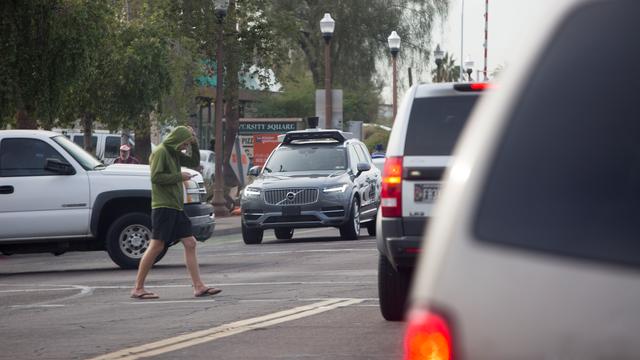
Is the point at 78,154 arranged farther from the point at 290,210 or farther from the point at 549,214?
the point at 549,214

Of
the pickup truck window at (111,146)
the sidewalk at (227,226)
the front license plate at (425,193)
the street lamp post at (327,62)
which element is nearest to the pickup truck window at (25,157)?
the sidewalk at (227,226)

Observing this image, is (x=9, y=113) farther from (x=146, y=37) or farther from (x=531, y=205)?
(x=531, y=205)

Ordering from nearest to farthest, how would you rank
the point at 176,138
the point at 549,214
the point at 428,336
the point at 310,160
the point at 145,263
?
the point at 549,214
the point at 428,336
the point at 145,263
the point at 176,138
the point at 310,160

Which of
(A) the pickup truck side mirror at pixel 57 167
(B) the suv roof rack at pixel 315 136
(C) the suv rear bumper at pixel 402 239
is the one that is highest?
(B) the suv roof rack at pixel 315 136

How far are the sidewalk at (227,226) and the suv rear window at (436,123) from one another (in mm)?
17035

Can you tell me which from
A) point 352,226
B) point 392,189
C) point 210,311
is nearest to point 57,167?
point 352,226

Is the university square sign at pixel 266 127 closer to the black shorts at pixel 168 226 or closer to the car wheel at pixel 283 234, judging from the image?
the car wheel at pixel 283 234

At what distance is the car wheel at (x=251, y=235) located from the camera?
79.6 ft

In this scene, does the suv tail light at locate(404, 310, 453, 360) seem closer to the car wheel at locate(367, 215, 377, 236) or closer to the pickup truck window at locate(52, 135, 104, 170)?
the pickup truck window at locate(52, 135, 104, 170)

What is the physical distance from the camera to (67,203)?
62.4 feet

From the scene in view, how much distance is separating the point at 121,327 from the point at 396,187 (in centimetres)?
275

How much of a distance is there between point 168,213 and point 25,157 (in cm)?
520

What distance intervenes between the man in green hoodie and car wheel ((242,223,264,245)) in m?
9.52

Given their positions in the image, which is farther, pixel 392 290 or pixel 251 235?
pixel 251 235
